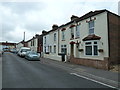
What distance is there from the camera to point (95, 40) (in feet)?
47.4

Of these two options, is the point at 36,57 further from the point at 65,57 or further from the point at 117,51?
the point at 117,51

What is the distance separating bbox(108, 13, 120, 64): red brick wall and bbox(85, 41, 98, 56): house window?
172 cm

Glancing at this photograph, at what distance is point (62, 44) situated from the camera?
21781mm

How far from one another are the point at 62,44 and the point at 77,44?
4.48m

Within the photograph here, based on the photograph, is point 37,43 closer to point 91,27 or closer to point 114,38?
point 91,27

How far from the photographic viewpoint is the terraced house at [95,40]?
13.4m

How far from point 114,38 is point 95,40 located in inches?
84.5

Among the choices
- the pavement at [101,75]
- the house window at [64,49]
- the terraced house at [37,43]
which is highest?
the terraced house at [37,43]

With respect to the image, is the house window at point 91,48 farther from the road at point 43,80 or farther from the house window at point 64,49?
the road at point 43,80

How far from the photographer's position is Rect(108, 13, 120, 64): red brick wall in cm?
1370

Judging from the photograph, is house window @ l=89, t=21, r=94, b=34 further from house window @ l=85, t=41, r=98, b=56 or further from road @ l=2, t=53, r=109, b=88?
road @ l=2, t=53, r=109, b=88

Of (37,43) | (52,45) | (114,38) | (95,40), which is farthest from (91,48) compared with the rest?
(37,43)

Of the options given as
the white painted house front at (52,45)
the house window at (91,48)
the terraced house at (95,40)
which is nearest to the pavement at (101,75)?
the terraced house at (95,40)

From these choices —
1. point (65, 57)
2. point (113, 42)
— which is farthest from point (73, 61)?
point (113, 42)
